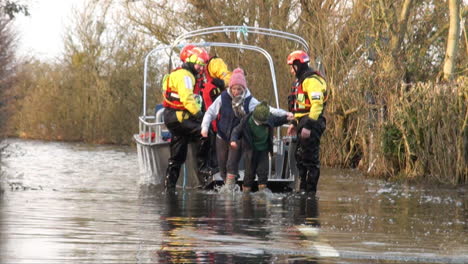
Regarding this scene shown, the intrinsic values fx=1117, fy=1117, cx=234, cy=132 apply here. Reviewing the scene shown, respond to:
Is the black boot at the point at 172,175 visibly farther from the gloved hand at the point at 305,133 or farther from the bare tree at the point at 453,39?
the bare tree at the point at 453,39

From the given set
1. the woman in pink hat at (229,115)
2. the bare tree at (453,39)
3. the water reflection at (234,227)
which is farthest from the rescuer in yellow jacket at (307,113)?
the bare tree at (453,39)

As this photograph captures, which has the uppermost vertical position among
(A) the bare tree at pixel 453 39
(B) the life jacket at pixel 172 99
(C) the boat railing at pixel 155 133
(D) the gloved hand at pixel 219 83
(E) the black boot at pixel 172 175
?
(A) the bare tree at pixel 453 39

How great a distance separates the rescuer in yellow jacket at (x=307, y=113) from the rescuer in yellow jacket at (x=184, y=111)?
4.53 feet

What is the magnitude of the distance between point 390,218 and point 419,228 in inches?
51.6

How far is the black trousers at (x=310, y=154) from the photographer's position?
16.1 metres

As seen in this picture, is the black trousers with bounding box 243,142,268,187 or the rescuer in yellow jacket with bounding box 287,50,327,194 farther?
the rescuer in yellow jacket with bounding box 287,50,327,194

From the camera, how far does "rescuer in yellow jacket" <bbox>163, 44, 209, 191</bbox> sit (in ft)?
53.2

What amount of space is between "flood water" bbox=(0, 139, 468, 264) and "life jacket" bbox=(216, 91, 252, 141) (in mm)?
896

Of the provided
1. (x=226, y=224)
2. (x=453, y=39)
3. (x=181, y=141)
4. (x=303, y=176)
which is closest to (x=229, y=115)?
(x=181, y=141)

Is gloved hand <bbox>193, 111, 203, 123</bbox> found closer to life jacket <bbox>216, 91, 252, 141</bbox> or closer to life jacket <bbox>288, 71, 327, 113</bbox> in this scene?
life jacket <bbox>216, 91, 252, 141</bbox>

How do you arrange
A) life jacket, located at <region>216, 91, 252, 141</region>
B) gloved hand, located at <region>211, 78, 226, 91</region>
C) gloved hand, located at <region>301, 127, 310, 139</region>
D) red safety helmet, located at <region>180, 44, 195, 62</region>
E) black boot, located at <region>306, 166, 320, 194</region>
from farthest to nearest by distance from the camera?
1. gloved hand, located at <region>211, 78, 226, 91</region>
2. red safety helmet, located at <region>180, 44, 195, 62</region>
3. black boot, located at <region>306, 166, 320, 194</region>
4. gloved hand, located at <region>301, 127, 310, 139</region>
5. life jacket, located at <region>216, 91, 252, 141</region>

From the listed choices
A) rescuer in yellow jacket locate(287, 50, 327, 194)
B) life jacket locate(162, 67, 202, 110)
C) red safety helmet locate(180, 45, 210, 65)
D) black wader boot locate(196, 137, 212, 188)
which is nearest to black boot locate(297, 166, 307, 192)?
rescuer in yellow jacket locate(287, 50, 327, 194)

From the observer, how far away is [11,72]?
14.8m

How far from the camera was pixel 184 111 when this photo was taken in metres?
16.3
